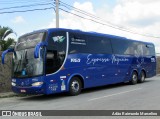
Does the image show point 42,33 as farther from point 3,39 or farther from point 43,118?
point 3,39

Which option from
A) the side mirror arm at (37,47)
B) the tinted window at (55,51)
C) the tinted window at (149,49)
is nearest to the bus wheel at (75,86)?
the tinted window at (55,51)

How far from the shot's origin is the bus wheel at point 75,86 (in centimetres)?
1475

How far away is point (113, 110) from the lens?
32.5 ft

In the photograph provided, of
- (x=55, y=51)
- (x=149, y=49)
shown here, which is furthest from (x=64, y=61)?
(x=149, y=49)

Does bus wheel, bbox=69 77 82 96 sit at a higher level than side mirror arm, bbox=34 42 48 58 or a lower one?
lower

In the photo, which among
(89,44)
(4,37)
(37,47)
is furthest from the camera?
(4,37)

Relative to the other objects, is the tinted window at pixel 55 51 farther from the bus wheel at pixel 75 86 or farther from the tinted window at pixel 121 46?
the tinted window at pixel 121 46

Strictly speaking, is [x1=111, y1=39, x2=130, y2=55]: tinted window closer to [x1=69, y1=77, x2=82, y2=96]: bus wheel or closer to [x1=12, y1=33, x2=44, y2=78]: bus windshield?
[x1=69, y1=77, x2=82, y2=96]: bus wheel

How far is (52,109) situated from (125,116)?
3.02 meters

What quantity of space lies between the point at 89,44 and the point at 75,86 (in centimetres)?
261

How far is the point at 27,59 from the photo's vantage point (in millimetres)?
13664

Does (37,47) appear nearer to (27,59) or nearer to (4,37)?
(27,59)

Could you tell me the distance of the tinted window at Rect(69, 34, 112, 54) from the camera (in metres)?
15.1

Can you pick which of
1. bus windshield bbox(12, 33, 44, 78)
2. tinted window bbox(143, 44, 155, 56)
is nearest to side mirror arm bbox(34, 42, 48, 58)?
bus windshield bbox(12, 33, 44, 78)
